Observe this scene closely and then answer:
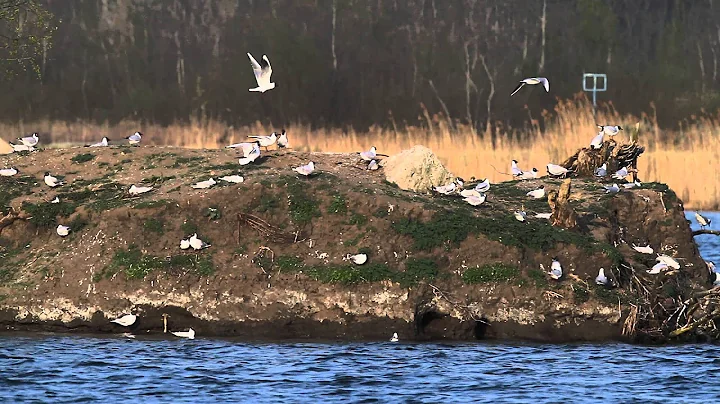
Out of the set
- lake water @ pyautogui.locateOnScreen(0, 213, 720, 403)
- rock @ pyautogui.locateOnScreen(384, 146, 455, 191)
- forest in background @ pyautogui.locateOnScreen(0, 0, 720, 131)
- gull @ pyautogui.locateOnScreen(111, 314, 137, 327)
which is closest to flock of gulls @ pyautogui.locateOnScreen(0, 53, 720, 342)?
gull @ pyautogui.locateOnScreen(111, 314, 137, 327)

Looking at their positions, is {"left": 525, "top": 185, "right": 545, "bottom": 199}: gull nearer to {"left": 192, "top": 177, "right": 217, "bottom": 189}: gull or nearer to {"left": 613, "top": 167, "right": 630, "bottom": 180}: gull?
{"left": 613, "top": 167, "right": 630, "bottom": 180}: gull

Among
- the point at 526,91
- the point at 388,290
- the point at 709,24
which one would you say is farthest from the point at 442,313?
the point at 709,24

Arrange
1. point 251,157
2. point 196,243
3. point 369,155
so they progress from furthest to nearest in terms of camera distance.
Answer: point 369,155, point 251,157, point 196,243

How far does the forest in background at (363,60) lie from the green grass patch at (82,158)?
82.9 ft

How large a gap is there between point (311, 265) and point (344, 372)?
7.65ft

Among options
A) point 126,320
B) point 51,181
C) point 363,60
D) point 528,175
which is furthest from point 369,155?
point 363,60

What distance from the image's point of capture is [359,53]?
167 ft

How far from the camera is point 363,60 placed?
50.7m

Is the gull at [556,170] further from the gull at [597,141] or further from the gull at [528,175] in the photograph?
the gull at [597,141]

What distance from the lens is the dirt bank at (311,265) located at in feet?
49.1

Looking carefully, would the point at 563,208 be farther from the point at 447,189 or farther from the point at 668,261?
the point at 447,189

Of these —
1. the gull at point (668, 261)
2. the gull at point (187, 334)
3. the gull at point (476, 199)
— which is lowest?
the gull at point (187, 334)

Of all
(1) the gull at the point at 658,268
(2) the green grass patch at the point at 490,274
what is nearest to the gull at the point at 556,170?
(1) the gull at the point at 658,268

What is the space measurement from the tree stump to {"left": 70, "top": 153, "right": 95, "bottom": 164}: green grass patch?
6016 millimetres
